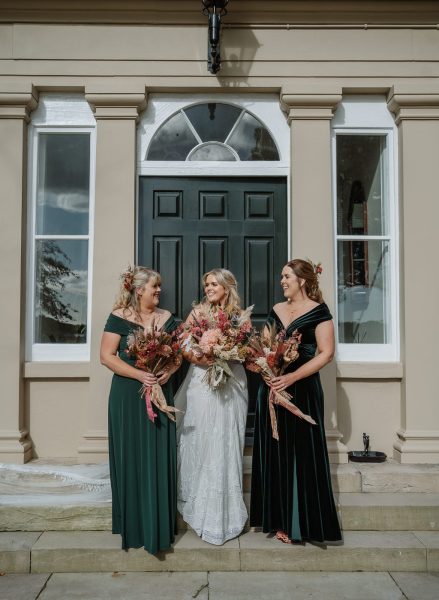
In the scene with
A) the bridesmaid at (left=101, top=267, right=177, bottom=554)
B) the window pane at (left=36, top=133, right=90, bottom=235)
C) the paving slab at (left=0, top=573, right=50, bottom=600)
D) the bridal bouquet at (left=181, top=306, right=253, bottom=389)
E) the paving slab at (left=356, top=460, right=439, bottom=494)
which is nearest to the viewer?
the paving slab at (left=0, top=573, right=50, bottom=600)

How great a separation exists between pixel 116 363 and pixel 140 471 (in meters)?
0.79

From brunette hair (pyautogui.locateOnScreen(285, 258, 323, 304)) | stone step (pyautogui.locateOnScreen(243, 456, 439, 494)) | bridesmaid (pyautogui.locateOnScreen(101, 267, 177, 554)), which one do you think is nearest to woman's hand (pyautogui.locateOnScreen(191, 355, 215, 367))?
bridesmaid (pyautogui.locateOnScreen(101, 267, 177, 554))

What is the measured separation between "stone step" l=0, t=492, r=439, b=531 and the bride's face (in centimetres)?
168

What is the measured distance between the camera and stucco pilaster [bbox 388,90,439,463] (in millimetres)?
5164

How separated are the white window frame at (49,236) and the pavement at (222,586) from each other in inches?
76.3

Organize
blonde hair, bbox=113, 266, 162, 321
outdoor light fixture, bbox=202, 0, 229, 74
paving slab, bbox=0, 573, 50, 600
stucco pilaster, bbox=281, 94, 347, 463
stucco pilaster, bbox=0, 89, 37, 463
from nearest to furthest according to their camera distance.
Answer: paving slab, bbox=0, 573, 50, 600 → blonde hair, bbox=113, 266, 162, 321 → outdoor light fixture, bbox=202, 0, 229, 74 → stucco pilaster, bbox=0, 89, 37, 463 → stucco pilaster, bbox=281, 94, 347, 463

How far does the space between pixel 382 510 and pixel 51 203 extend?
3.94 metres

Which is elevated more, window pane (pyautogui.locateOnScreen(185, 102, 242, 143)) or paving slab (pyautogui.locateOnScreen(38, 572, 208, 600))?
window pane (pyautogui.locateOnScreen(185, 102, 242, 143))

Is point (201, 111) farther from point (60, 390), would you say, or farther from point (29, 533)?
point (29, 533)

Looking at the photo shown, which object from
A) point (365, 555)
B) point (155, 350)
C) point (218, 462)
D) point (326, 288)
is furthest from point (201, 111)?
point (365, 555)

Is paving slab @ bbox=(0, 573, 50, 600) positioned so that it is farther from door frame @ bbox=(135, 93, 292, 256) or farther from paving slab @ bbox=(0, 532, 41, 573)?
door frame @ bbox=(135, 93, 292, 256)

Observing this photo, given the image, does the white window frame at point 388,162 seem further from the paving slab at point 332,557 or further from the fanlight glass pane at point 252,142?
the paving slab at point 332,557

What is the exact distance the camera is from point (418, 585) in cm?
389

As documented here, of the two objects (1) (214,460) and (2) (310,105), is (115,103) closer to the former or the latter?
(2) (310,105)
